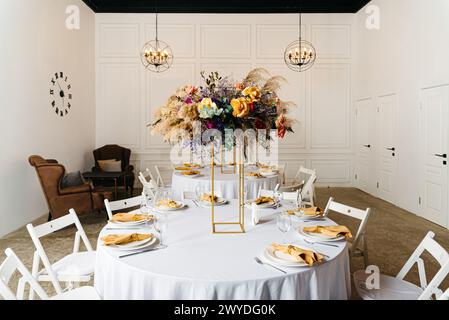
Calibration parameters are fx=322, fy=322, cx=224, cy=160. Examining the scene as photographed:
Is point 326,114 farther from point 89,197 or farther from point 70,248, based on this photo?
point 70,248

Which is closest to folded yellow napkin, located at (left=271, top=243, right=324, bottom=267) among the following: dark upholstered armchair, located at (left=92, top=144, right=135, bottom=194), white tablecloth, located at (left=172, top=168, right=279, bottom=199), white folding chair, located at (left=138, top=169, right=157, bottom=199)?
white folding chair, located at (left=138, top=169, right=157, bottom=199)

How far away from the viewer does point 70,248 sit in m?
4.26

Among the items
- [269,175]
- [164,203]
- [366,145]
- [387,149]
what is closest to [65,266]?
[164,203]

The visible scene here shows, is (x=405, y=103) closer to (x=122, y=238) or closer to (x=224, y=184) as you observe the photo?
(x=224, y=184)

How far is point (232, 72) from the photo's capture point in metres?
8.64

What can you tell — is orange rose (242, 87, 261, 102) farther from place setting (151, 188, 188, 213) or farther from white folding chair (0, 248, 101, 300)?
white folding chair (0, 248, 101, 300)

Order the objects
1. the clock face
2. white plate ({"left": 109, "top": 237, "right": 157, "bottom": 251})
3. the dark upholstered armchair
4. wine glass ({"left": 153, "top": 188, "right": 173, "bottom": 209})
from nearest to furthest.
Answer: white plate ({"left": 109, "top": 237, "right": 157, "bottom": 251}), wine glass ({"left": 153, "top": 188, "right": 173, "bottom": 209}), the clock face, the dark upholstered armchair

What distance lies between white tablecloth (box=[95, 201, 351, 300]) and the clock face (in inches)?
219

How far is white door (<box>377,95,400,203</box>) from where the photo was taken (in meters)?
6.87

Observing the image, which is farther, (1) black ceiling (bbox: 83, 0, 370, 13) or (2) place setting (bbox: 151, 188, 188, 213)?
(1) black ceiling (bbox: 83, 0, 370, 13)

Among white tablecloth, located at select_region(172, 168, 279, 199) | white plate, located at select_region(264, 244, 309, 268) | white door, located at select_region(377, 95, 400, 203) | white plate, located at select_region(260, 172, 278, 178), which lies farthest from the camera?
white door, located at select_region(377, 95, 400, 203)

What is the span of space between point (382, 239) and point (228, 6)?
6.77 meters

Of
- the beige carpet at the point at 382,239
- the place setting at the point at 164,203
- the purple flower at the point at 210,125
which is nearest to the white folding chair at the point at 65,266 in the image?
the place setting at the point at 164,203
